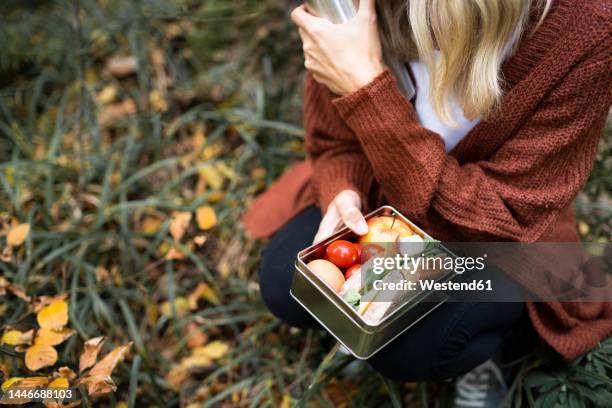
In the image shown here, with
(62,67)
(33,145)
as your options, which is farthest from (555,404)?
(62,67)

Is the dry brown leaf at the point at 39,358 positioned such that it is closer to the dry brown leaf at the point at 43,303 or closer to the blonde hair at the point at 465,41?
the dry brown leaf at the point at 43,303

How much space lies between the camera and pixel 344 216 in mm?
1086

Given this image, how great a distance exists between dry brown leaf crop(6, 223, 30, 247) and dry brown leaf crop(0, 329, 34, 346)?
A: 304mm

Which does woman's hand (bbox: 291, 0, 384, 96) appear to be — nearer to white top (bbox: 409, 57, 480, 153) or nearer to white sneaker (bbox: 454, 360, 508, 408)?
white top (bbox: 409, 57, 480, 153)

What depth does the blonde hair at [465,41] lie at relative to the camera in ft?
3.25

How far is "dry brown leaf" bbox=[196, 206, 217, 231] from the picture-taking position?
170 cm

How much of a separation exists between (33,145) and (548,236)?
1879 millimetres

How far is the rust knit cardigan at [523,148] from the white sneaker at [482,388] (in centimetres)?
26

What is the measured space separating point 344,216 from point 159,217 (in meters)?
1.04

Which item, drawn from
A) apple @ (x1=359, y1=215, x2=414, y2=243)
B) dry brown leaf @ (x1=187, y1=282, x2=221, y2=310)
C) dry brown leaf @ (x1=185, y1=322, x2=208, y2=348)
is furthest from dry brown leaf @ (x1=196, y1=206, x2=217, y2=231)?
apple @ (x1=359, y1=215, x2=414, y2=243)

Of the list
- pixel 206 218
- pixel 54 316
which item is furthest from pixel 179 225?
pixel 54 316

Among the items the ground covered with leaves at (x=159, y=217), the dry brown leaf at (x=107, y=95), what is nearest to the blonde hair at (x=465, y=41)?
the ground covered with leaves at (x=159, y=217)

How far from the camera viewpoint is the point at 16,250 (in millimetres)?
1643

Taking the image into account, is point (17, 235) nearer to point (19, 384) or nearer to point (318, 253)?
point (19, 384)
